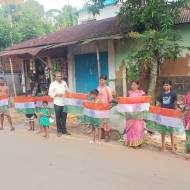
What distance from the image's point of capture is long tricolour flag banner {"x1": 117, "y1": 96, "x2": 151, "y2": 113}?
4.77 metres

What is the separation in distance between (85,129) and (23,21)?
1214 centimetres

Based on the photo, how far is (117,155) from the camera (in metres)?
4.54

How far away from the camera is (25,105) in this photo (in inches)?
262

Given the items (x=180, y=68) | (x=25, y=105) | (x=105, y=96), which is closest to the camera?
(x=105, y=96)

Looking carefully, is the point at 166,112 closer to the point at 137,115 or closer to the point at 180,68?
the point at 137,115

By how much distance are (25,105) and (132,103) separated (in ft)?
10.8

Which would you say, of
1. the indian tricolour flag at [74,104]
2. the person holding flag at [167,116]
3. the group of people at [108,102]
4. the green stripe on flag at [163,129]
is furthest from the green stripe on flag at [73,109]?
the person holding flag at [167,116]

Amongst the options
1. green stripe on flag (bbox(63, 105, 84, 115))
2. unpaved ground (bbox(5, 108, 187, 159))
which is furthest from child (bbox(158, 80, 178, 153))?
green stripe on flag (bbox(63, 105, 84, 115))

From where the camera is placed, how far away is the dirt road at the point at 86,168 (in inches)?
133

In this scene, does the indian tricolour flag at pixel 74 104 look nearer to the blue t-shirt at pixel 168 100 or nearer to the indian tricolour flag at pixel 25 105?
the indian tricolour flag at pixel 25 105

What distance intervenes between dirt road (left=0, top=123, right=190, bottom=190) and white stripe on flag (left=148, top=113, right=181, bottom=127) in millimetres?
585

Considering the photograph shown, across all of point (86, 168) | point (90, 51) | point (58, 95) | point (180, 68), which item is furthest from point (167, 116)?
point (90, 51)

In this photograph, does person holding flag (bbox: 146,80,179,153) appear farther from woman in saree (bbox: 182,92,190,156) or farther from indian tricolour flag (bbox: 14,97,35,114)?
indian tricolour flag (bbox: 14,97,35,114)

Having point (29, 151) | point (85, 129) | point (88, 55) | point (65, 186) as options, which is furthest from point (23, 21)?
point (65, 186)
